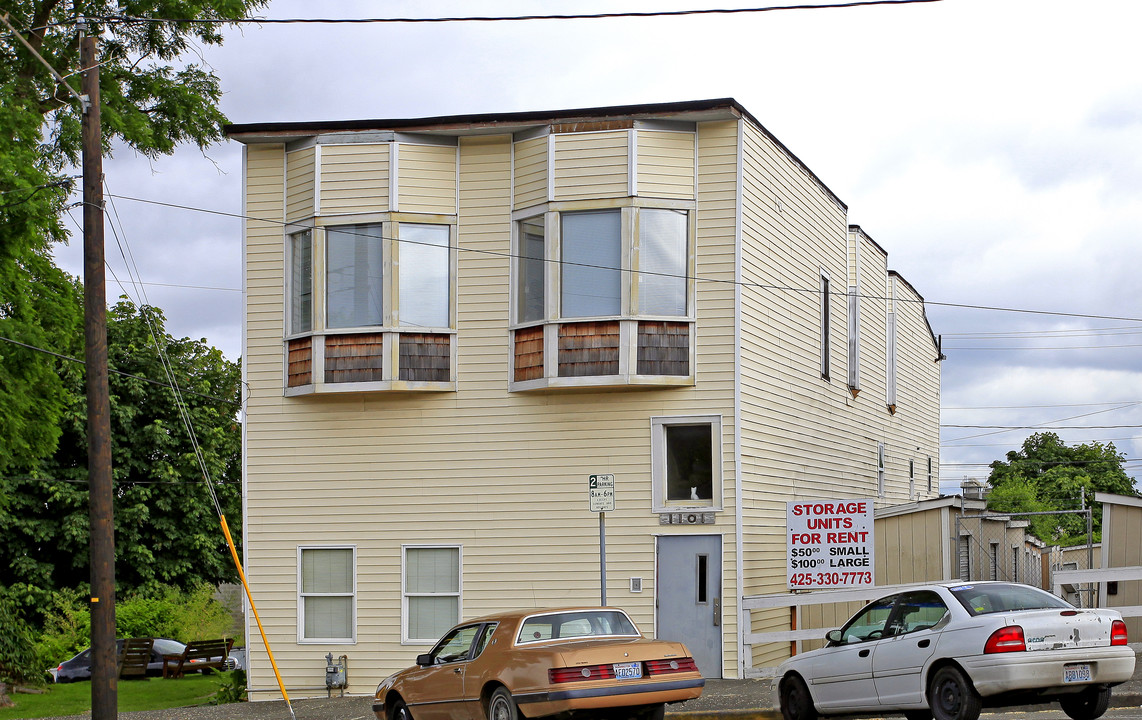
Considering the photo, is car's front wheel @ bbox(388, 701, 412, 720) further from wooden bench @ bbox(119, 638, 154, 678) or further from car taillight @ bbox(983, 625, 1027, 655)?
wooden bench @ bbox(119, 638, 154, 678)

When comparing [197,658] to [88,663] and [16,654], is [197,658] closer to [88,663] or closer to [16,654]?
[88,663]

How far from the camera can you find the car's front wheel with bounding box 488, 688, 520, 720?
1206cm

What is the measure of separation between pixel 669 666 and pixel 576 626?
1.12m

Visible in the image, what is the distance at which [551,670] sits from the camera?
38.6 ft

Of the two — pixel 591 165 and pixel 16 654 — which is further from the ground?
pixel 591 165

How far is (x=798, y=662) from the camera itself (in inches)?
537

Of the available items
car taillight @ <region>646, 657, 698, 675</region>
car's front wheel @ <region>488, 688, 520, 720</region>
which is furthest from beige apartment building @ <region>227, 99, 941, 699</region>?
car's front wheel @ <region>488, 688, 520, 720</region>

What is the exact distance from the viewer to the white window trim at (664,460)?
62.5 ft

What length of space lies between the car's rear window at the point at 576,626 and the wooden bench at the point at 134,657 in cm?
2310

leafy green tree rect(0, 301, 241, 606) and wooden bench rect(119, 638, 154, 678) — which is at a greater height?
leafy green tree rect(0, 301, 241, 606)

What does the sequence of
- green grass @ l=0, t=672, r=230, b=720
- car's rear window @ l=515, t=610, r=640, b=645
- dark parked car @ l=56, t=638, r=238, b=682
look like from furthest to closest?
dark parked car @ l=56, t=638, r=238, b=682, green grass @ l=0, t=672, r=230, b=720, car's rear window @ l=515, t=610, r=640, b=645

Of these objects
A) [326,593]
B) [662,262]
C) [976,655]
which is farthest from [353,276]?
[976,655]

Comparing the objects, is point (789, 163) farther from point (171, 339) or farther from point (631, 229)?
point (171, 339)

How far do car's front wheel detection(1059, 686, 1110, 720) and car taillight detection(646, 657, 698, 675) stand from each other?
11.4ft
